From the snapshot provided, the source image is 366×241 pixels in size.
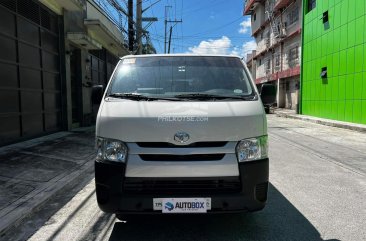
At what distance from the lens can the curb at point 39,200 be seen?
4635 mm

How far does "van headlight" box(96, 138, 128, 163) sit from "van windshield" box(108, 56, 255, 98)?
30.9 inches

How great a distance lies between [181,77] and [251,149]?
1422 millimetres

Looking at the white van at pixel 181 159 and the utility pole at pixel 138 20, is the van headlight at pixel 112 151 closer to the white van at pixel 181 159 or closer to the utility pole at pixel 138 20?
the white van at pixel 181 159

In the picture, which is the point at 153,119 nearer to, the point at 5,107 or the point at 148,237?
the point at 148,237

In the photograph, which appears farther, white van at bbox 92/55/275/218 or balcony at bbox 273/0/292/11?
balcony at bbox 273/0/292/11

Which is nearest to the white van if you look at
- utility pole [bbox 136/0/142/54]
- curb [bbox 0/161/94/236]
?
curb [bbox 0/161/94/236]

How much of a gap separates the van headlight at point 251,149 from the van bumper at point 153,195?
60mm

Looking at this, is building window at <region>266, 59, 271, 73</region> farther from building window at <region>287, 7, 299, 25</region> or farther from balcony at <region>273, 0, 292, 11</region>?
building window at <region>287, 7, 299, 25</region>

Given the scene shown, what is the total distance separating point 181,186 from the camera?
153 inches

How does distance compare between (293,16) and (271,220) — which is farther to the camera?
(293,16)

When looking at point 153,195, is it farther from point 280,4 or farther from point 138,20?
point 280,4

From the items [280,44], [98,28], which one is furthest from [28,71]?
[280,44]

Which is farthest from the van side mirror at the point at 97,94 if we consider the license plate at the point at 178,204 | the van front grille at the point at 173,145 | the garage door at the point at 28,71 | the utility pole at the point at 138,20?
the utility pole at the point at 138,20

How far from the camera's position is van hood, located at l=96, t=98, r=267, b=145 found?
3.87 meters
